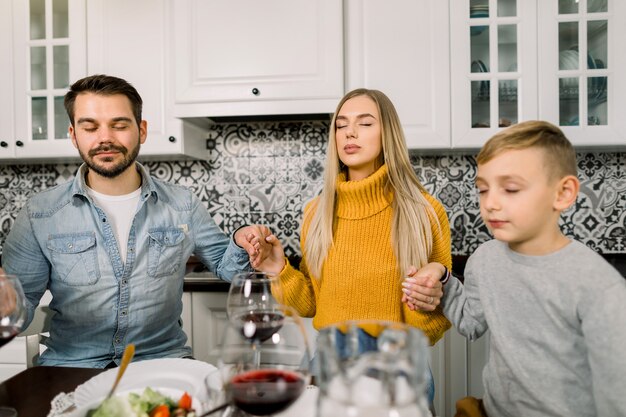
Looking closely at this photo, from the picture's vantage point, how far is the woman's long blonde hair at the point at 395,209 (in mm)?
1426

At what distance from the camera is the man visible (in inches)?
54.7

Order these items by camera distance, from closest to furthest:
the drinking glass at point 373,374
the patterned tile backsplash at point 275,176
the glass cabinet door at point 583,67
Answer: the drinking glass at point 373,374, the glass cabinet door at point 583,67, the patterned tile backsplash at point 275,176

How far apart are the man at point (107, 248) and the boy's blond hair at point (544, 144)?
28.2 inches

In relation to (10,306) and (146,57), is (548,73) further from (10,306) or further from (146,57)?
(10,306)

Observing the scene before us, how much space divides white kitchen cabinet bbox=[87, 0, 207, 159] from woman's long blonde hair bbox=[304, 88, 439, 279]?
0.86 meters

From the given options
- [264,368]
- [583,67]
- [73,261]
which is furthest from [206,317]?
[583,67]

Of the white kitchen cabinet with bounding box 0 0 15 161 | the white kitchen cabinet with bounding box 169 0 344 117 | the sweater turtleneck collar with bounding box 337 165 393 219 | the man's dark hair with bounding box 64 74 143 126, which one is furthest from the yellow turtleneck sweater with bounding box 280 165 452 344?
the white kitchen cabinet with bounding box 0 0 15 161

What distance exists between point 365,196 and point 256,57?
87 centimetres

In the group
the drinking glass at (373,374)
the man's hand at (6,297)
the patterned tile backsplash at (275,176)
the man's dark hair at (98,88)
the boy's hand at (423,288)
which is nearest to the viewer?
the drinking glass at (373,374)

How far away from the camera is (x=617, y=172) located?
226 centimetres

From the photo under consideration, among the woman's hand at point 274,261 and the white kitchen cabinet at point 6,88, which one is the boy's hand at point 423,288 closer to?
the woman's hand at point 274,261

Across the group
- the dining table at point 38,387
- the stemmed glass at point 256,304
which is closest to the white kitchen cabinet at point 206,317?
the dining table at point 38,387

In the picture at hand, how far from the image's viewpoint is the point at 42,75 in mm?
2209

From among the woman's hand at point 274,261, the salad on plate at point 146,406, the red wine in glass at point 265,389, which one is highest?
the woman's hand at point 274,261
